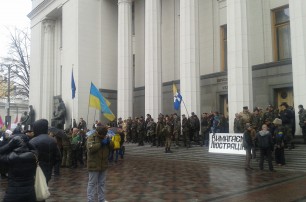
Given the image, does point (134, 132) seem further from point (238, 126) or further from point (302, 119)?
point (302, 119)

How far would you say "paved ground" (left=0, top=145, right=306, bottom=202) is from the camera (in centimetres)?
809

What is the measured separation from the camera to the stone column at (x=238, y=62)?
719 inches

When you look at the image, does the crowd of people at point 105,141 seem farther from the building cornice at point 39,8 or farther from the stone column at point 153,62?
the building cornice at point 39,8

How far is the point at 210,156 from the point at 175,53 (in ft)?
46.1

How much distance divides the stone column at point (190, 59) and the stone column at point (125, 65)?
6717mm

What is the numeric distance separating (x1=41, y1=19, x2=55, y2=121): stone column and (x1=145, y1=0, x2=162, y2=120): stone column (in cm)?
1491

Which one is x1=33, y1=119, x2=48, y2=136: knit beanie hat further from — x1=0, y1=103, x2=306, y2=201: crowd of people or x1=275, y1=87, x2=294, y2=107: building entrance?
x1=275, y1=87, x2=294, y2=107: building entrance

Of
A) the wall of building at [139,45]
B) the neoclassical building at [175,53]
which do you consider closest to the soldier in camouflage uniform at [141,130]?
the neoclassical building at [175,53]

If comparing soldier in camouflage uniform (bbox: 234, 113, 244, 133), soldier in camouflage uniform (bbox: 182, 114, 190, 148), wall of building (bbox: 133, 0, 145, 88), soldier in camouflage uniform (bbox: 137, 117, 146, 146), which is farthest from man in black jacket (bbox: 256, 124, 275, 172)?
wall of building (bbox: 133, 0, 145, 88)

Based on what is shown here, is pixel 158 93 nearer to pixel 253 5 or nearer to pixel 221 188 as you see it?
pixel 253 5

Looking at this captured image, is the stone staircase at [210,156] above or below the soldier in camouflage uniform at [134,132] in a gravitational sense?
below

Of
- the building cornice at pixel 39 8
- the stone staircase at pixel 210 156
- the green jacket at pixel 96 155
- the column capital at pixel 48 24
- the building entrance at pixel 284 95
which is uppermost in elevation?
the building cornice at pixel 39 8

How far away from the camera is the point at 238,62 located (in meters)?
18.6

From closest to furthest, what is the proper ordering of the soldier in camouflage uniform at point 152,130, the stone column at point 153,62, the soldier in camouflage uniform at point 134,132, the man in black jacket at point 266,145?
the man in black jacket at point 266,145, the soldier in camouflage uniform at point 152,130, the soldier in camouflage uniform at point 134,132, the stone column at point 153,62
